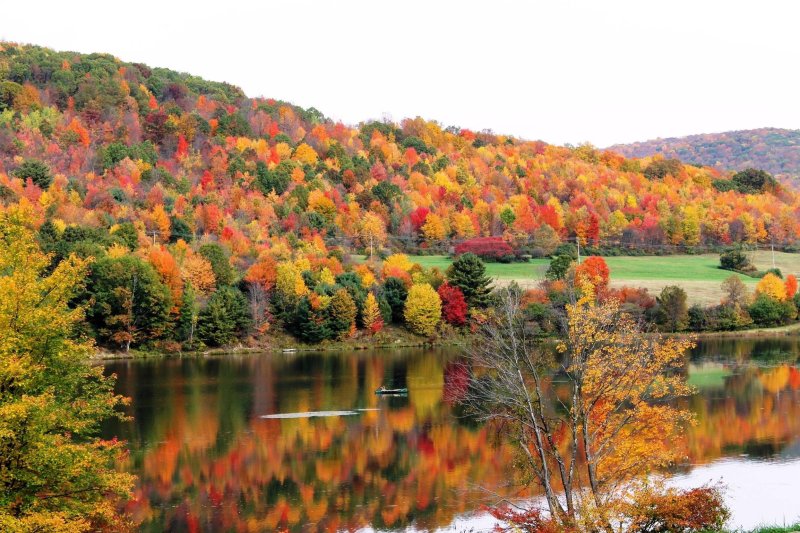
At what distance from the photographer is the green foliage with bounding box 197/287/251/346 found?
72.5 m

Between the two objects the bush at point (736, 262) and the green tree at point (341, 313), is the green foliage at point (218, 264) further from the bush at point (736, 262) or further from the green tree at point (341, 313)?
the bush at point (736, 262)

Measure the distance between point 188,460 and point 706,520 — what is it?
2060 centimetres

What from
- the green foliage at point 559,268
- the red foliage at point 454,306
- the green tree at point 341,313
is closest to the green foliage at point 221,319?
the green tree at point 341,313

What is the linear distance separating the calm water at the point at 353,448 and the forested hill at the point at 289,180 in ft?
116

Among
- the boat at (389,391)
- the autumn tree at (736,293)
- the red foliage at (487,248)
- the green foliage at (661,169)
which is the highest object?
the green foliage at (661,169)

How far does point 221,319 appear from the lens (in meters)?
72.9

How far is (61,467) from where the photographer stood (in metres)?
19.5

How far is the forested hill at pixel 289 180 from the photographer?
325 ft

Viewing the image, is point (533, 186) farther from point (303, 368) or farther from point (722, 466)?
point (722, 466)

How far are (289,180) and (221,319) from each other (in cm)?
4845

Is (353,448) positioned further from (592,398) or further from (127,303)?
(127,303)

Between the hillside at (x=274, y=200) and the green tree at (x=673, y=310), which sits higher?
the hillside at (x=274, y=200)

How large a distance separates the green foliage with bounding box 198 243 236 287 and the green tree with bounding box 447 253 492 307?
1874cm

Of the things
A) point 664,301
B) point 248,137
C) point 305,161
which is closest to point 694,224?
point 664,301
